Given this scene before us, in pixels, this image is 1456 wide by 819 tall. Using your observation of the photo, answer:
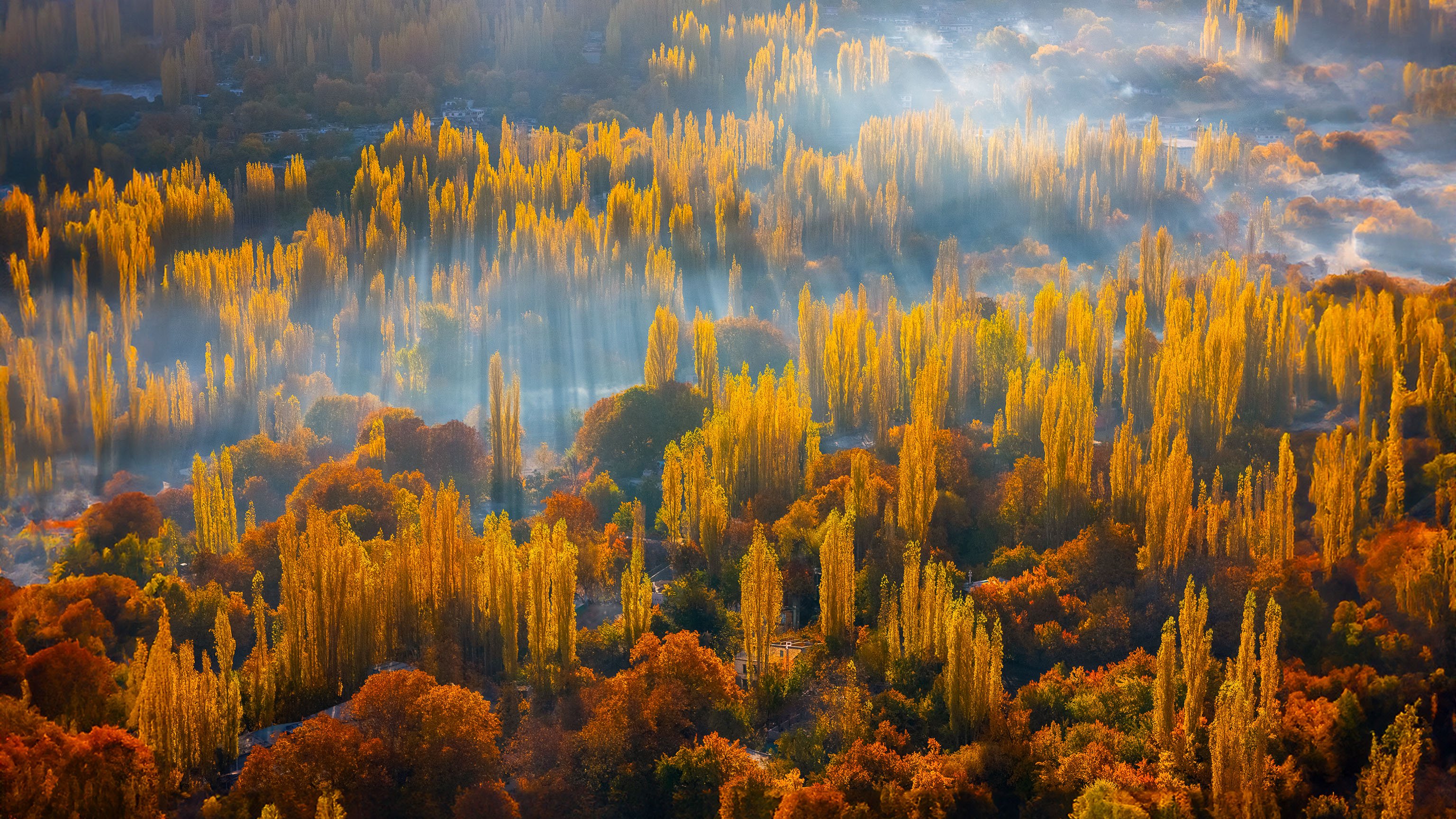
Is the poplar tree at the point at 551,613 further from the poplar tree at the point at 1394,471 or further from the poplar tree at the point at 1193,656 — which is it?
the poplar tree at the point at 1394,471

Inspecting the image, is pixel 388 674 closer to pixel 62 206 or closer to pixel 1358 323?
pixel 1358 323

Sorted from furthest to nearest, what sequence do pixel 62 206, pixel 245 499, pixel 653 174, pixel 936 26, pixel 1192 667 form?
pixel 936 26 < pixel 653 174 < pixel 62 206 < pixel 245 499 < pixel 1192 667

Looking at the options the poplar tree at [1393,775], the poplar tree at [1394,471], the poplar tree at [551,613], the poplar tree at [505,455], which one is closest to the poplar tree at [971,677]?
the poplar tree at [1393,775]

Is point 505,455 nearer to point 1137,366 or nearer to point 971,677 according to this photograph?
point 971,677

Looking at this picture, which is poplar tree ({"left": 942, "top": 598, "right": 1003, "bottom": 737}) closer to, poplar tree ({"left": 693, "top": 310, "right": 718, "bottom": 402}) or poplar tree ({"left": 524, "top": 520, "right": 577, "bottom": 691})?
poplar tree ({"left": 524, "top": 520, "right": 577, "bottom": 691})

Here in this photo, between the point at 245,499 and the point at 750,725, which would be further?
the point at 245,499

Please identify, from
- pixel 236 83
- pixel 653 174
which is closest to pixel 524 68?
pixel 236 83
